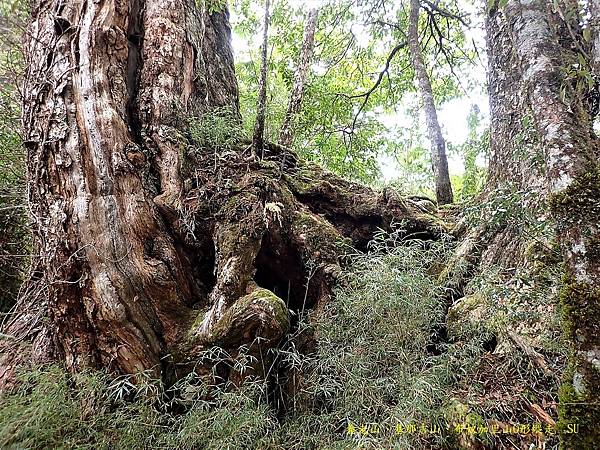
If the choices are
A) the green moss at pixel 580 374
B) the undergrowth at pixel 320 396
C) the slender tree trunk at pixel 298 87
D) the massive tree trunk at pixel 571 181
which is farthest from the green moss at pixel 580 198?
the slender tree trunk at pixel 298 87

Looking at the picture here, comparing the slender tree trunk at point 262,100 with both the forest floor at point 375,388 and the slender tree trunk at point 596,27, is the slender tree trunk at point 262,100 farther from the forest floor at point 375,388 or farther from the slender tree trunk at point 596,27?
the slender tree trunk at point 596,27

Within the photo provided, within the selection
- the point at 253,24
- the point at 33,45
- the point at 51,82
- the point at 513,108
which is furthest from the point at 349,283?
the point at 253,24

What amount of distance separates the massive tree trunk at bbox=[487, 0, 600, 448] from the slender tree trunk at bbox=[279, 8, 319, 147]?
3125 mm

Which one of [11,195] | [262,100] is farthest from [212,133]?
[11,195]

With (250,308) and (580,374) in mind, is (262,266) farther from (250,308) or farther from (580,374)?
(580,374)

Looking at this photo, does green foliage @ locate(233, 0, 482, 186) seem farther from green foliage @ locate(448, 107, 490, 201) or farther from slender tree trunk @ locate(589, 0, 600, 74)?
slender tree trunk @ locate(589, 0, 600, 74)

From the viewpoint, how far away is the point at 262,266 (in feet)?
12.4

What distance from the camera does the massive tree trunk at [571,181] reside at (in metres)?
1.56

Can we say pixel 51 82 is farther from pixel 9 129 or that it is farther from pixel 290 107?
pixel 290 107

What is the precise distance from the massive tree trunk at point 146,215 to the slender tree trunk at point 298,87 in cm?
100

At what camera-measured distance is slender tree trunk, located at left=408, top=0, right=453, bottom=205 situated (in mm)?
5465

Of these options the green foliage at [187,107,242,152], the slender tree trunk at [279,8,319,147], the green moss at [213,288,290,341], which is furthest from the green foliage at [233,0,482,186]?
the green moss at [213,288,290,341]

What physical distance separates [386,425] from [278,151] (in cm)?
293

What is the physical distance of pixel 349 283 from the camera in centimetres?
328
